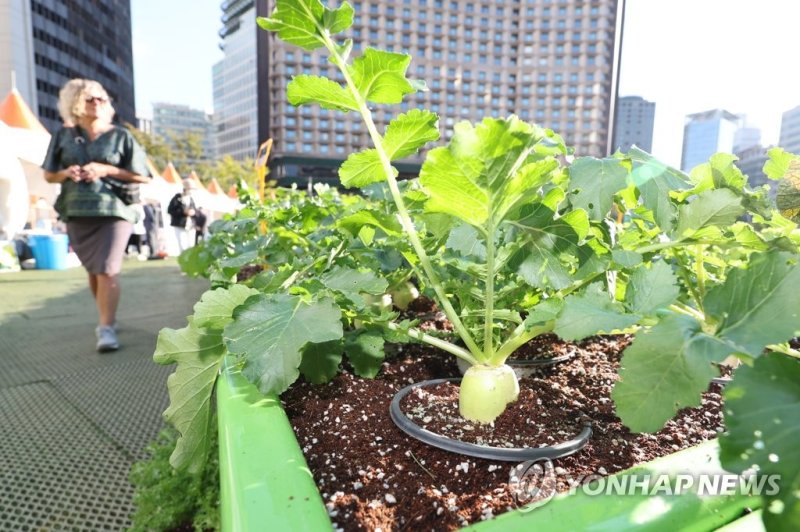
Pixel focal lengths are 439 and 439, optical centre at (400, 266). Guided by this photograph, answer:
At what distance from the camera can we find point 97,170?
223cm

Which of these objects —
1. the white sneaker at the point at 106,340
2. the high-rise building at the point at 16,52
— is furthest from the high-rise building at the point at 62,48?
the white sneaker at the point at 106,340

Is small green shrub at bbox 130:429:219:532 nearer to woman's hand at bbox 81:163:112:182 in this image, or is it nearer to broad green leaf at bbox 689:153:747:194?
broad green leaf at bbox 689:153:747:194

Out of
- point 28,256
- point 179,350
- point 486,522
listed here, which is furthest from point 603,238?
point 28,256

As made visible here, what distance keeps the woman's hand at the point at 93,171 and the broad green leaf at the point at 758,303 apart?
262cm

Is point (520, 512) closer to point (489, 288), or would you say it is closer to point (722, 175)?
point (489, 288)

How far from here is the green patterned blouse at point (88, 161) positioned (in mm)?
2268

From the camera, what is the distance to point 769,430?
31 cm

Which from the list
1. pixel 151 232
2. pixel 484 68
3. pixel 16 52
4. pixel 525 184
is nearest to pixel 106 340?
pixel 525 184

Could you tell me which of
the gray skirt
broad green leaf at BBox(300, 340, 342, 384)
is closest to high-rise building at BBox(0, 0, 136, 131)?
the gray skirt

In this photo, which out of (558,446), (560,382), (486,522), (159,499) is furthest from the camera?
(159,499)

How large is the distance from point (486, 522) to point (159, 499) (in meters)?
1.00

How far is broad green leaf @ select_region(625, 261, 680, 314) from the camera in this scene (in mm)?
445

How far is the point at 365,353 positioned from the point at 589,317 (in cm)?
43

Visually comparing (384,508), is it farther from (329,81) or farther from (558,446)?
(329,81)
